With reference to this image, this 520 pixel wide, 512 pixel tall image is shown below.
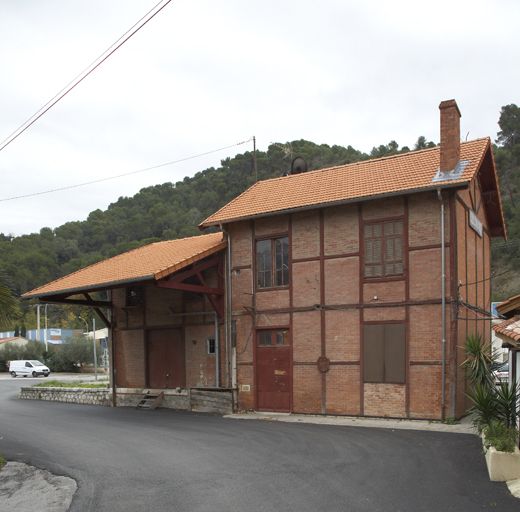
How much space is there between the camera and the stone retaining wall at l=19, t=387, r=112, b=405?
71.8ft

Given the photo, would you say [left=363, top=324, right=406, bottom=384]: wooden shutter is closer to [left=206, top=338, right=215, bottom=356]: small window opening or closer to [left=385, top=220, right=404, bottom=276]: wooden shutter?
[left=385, top=220, right=404, bottom=276]: wooden shutter

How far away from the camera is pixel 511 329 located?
886 centimetres

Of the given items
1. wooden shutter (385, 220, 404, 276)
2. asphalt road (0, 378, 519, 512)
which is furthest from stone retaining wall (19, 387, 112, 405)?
wooden shutter (385, 220, 404, 276)

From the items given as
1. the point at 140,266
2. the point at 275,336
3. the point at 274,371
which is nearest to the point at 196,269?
the point at 140,266

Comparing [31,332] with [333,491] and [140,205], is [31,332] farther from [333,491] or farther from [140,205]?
[333,491]

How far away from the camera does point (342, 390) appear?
1534cm

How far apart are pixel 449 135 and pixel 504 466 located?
9.68 m

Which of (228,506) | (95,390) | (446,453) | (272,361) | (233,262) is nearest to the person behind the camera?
(228,506)

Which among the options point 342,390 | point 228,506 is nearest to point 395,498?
point 228,506

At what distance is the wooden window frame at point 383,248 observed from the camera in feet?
48.6

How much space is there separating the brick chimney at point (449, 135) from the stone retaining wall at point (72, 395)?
15.0 m

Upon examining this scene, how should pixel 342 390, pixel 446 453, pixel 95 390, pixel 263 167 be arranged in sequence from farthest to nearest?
pixel 263 167
pixel 95 390
pixel 342 390
pixel 446 453

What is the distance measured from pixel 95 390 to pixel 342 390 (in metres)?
11.5

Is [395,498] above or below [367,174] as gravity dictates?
below
